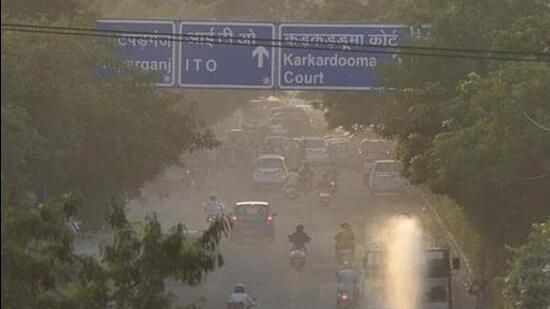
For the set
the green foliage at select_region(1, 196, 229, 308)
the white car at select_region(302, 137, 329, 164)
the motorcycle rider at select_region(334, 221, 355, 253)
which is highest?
the white car at select_region(302, 137, 329, 164)

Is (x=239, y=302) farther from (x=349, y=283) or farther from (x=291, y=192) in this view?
(x=291, y=192)

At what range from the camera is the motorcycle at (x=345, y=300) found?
109 feet

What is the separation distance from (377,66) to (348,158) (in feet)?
134

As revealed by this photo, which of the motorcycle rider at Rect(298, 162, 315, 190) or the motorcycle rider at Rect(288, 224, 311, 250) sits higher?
the motorcycle rider at Rect(298, 162, 315, 190)

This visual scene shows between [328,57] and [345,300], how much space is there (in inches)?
227

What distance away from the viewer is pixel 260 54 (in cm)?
3644

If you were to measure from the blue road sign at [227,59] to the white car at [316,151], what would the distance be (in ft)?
113

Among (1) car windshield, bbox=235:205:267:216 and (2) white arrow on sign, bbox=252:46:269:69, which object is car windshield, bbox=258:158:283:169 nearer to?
(1) car windshield, bbox=235:205:267:216

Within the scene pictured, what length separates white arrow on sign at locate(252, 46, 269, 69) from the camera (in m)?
36.3

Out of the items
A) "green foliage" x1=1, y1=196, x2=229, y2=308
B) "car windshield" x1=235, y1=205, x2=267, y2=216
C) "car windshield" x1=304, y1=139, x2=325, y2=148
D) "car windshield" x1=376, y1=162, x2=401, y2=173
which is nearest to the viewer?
"green foliage" x1=1, y1=196, x2=229, y2=308

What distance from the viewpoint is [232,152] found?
7531 cm

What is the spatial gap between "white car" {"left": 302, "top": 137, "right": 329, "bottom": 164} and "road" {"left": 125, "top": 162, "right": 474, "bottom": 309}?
4.88ft

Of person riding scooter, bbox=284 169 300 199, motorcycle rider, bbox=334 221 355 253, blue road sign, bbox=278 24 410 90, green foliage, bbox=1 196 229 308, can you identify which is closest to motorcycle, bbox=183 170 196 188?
person riding scooter, bbox=284 169 300 199

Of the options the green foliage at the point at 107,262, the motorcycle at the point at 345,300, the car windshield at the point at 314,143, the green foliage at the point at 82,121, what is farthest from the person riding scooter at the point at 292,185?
the green foliage at the point at 107,262
